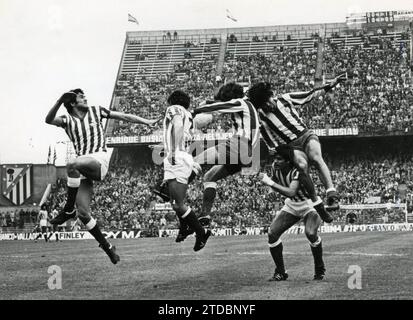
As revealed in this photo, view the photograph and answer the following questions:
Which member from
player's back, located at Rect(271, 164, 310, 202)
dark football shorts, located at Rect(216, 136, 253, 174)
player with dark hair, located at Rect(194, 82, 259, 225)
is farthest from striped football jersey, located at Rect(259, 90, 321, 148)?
dark football shorts, located at Rect(216, 136, 253, 174)

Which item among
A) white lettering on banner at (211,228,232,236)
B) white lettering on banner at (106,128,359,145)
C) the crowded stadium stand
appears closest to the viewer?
white lettering on banner at (211,228,232,236)

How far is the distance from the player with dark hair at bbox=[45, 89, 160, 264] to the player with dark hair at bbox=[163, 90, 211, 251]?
69 centimetres

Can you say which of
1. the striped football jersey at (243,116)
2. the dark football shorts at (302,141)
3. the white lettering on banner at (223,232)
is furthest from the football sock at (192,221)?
the white lettering on banner at (223,232)

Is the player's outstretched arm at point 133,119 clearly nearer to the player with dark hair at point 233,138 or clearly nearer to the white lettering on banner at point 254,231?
the player with dark hair at point 233,138

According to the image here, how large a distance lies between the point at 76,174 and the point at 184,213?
6.84 feet

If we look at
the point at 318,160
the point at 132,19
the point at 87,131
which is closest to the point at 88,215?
the point at 87,131

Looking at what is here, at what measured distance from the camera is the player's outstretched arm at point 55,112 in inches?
437

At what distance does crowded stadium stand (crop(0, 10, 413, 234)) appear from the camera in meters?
41.8

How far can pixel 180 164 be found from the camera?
11.1 m

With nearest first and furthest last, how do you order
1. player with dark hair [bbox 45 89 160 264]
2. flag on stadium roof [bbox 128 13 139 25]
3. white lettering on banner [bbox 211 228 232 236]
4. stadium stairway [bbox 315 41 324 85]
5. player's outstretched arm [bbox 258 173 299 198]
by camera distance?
player's outstretched arm [bbox 258 173 299 198]
player with dark hair [bbox 45 89 160 264]
white lettering on banner [bbox 211 228 232 236]
stadium stairway [bbox 315 41 324 85]
flag on stadium roof [bbox 128 13 139 25]

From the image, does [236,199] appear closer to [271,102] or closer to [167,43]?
[167,43]

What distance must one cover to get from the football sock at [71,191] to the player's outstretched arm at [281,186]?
3.22 meters

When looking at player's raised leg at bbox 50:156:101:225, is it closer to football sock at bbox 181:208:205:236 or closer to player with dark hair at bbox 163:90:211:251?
player with dark hair at bbox 163:90:211:251
